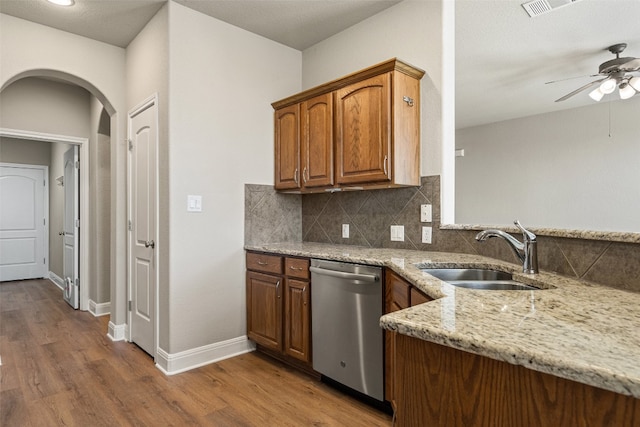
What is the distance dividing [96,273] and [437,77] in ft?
13.8

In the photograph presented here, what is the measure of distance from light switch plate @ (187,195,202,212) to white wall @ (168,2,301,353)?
35 millimetres

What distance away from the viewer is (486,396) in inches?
31.2

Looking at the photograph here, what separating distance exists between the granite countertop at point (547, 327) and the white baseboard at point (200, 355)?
210 centimetres

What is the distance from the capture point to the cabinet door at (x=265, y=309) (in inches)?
111

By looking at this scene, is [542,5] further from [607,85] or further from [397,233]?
[397,233]

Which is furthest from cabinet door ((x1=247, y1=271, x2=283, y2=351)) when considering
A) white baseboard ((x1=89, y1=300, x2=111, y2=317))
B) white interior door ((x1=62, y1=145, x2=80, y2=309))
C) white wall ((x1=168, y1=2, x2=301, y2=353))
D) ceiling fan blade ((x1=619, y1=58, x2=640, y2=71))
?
ceiling fan blade ((x1=619, y1=58, x2=640, y2=71))

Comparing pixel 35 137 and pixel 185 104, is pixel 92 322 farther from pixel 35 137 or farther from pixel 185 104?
pixel 185 104

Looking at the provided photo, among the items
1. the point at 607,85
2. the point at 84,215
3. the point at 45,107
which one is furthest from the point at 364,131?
the point at 45,107

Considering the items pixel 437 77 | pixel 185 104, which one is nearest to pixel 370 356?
pixel 437 77

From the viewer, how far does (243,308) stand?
316 cm

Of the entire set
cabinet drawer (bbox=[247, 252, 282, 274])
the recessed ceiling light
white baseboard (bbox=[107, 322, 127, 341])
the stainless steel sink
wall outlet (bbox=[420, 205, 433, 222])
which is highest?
the recessed ceiling light

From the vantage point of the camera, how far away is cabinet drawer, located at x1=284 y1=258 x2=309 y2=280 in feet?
8.52

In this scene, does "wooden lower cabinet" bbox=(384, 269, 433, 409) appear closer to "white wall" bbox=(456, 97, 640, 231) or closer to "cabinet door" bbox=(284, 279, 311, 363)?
"cabinet door" bbox=(284, 279, 311, 363)

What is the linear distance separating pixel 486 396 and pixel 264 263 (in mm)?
2296
